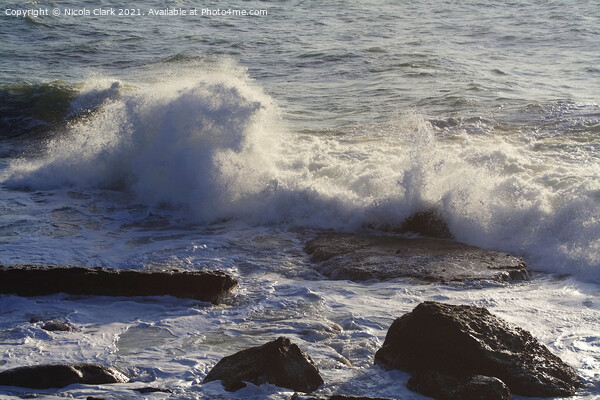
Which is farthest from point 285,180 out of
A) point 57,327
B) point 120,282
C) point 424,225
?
point 57,327

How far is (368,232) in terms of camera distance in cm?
900

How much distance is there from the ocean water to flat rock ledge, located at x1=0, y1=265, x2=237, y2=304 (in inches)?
5.0

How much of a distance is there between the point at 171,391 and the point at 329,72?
13920 mm

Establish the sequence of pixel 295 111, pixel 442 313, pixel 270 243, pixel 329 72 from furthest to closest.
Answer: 1. pixel 329 72
2. pixel 295 111
3. pixel 270 243
4. pixel 442 313

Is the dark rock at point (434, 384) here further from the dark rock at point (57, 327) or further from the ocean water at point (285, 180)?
the dark rock at point (57, 327)

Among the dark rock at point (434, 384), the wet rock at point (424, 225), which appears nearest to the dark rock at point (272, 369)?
the dark rock at point (434, 384)

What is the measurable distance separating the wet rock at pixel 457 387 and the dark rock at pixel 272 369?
693 mm

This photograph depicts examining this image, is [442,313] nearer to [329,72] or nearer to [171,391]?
[171,391]

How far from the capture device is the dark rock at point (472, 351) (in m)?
4.88

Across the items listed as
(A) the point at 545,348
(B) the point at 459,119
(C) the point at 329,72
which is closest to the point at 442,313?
(A) the point at 545,348

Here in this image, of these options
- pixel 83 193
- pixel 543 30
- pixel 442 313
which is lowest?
pixel 83 193

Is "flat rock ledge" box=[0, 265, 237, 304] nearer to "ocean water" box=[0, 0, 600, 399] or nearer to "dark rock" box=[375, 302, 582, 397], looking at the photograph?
"ocean water" box=[0, 0, 600, 399]

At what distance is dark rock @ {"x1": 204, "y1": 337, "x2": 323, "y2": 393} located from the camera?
4.83 m

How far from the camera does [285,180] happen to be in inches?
403
